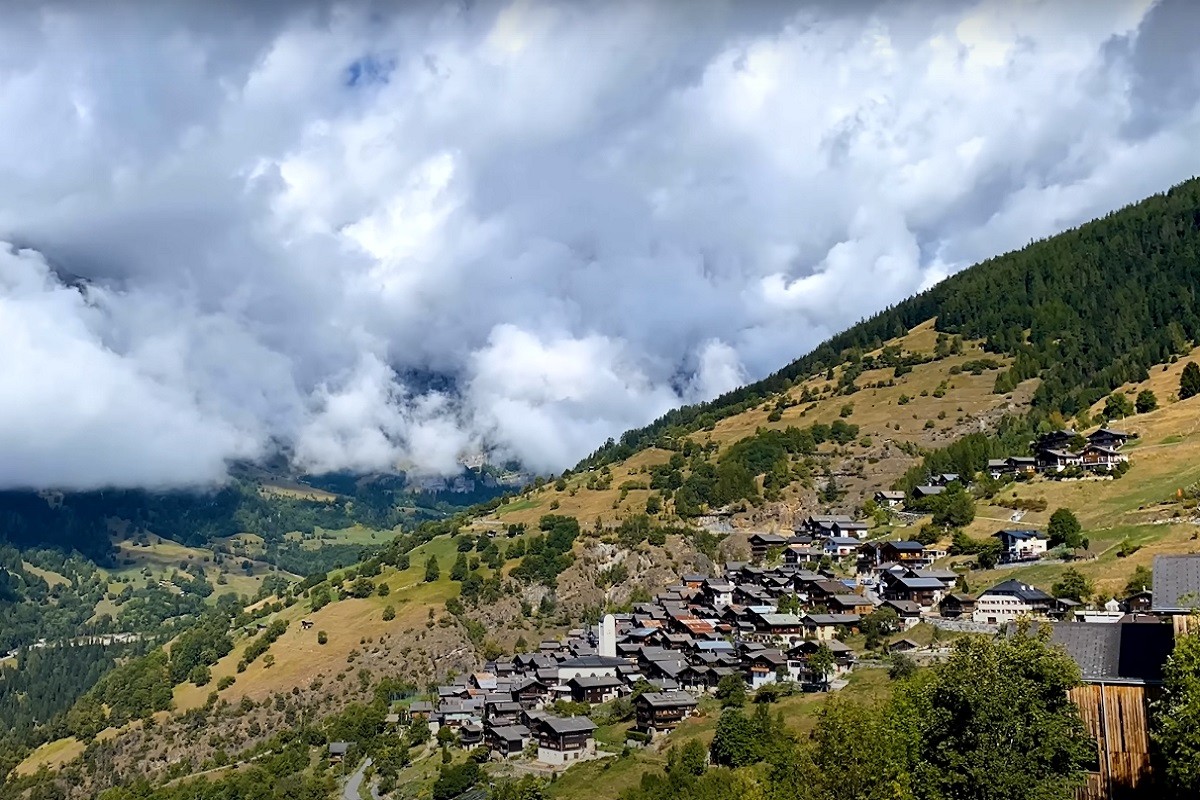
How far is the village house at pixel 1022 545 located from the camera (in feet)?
383

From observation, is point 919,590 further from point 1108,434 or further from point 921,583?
point 1108,434

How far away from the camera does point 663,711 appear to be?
9319 centimetres

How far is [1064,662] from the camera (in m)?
41.1

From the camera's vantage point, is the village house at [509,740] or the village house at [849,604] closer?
the village house at [509,740]

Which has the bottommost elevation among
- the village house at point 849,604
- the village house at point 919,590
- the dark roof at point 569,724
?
the dark roof at point 569,724

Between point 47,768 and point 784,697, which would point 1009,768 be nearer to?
point 784,697

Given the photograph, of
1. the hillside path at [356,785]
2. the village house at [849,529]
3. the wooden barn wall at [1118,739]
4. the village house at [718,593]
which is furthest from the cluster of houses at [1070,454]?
the hillside path at [356,785]

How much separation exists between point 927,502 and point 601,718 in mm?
78037

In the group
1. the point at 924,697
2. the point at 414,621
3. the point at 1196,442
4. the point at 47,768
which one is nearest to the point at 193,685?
the point at 47,768

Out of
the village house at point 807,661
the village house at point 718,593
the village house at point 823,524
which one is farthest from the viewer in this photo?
the village house at point 823,524

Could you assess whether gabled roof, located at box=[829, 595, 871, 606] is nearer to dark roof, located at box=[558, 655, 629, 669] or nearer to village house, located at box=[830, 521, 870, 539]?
dark roof, located at box=[558, 655, 629, 669]

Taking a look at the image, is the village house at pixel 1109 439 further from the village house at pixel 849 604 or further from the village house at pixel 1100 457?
the village house at pixel 849 604

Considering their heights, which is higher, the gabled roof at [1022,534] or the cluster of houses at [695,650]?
the gabled roof at [1022,534]

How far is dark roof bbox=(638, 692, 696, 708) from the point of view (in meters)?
93.1
